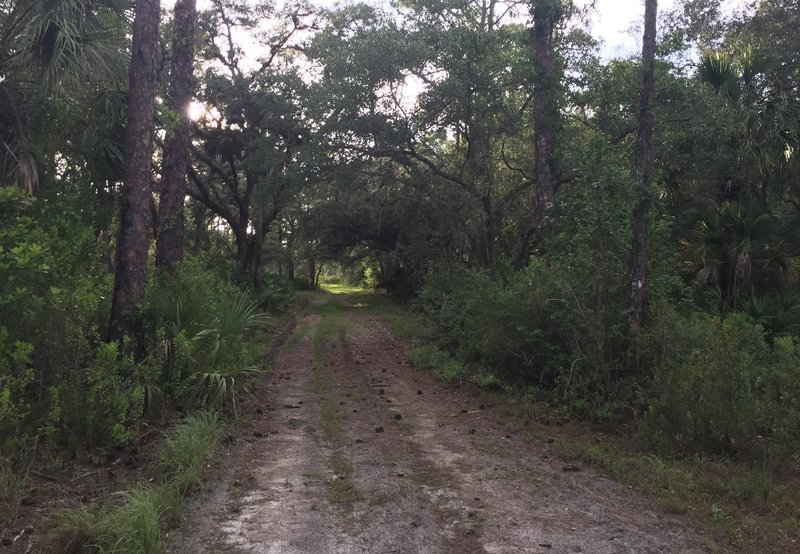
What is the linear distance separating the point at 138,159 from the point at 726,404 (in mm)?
7526

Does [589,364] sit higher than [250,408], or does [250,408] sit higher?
[589,364]

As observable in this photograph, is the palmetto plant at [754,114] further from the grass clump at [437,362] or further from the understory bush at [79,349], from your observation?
the understory bush at [79,349]

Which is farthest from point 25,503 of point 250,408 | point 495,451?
point 495,451

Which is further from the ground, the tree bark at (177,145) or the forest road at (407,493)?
the tree bark at (177,145)

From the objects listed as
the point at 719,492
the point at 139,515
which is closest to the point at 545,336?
the point at 719,492

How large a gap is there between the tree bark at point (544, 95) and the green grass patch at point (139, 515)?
10244mm

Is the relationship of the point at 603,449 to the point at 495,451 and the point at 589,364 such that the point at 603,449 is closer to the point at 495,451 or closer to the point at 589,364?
the point at 495,451

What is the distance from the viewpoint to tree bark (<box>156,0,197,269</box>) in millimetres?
10938

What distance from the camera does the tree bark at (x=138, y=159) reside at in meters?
8.02

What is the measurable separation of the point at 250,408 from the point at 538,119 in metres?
9.88

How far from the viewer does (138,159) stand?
26.8ft

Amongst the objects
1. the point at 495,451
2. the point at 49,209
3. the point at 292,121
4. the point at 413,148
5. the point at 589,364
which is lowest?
the point at 495,451

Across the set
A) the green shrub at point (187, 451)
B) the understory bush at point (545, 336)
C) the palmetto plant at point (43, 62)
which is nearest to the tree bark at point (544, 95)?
the understory bush at point (545, 336)

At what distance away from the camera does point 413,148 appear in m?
16.7
